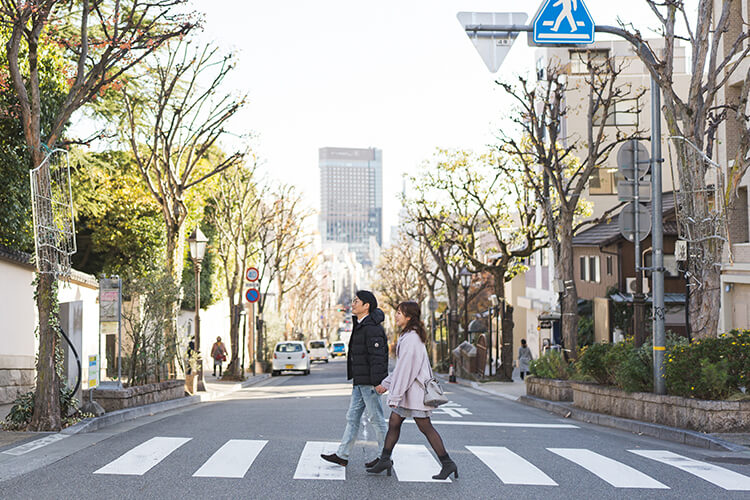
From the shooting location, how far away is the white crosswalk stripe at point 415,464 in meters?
8.38

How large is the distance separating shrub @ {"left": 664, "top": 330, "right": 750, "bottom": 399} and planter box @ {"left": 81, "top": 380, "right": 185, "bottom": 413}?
9.19m

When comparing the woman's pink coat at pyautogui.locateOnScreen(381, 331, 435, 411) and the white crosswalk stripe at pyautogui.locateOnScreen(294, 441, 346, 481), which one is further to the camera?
the white crosswalk stripe at pyautogui.locateOnScreen(294, 441, 346, 481)

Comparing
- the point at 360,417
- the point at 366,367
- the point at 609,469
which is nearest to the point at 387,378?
the point at 366,367

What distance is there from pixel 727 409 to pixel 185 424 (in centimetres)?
808

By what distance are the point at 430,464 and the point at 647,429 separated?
235 inches

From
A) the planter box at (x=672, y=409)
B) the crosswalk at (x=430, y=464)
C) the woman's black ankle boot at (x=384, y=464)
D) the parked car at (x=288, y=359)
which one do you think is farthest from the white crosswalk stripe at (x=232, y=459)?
the parked car at (x=288, y=359)

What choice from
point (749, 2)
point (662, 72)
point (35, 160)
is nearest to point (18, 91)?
point (35, 160)

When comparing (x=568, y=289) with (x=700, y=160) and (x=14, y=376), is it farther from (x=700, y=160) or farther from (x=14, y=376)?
(x=14, y=376)

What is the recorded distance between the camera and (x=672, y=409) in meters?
13.5

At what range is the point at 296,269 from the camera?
103 meters

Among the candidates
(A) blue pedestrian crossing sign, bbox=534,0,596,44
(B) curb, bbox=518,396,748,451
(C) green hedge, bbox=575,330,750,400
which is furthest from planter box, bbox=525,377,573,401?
(A) blue pedestrian crossing sign, bbox=534,0,596,44

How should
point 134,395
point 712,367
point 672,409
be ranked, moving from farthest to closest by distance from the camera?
point 134,395
point 672,409
point 712,367

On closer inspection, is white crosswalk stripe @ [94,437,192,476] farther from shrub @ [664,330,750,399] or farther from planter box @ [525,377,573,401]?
planter box @ [525,377,573,401]

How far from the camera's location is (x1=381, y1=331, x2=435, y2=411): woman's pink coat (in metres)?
8.20
